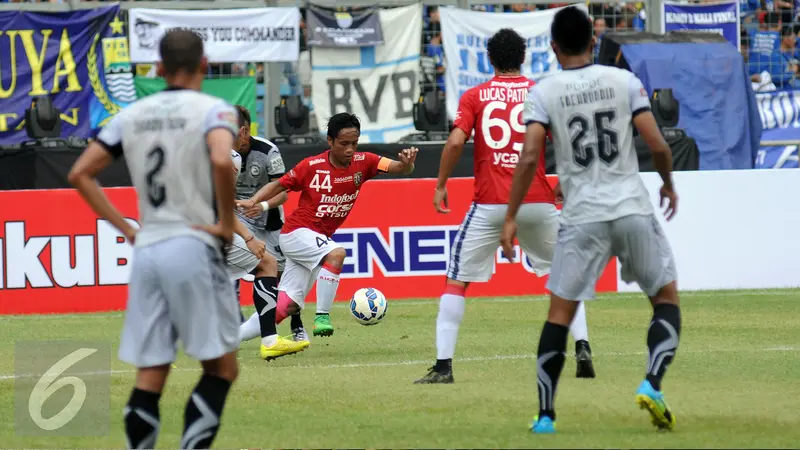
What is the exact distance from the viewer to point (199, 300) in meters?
5.86

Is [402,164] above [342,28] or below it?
below

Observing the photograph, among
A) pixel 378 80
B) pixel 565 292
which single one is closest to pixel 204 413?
pixel 565 292

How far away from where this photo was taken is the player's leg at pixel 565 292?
7.14 metres

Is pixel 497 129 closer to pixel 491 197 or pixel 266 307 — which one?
pixel 491 197

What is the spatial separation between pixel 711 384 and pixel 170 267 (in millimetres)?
4496

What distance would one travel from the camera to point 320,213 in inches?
474

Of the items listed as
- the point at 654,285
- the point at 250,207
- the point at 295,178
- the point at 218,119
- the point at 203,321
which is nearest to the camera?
the point at 218,119

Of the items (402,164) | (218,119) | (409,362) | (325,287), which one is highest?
(218,119)

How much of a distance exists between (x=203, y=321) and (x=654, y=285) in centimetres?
252

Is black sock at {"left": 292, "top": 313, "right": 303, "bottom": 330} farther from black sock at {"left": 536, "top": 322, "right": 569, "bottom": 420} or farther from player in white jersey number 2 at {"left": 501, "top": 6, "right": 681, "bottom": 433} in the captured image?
black sock at {"left": 536, "top": 322, "right": 569, "bottom": 420}

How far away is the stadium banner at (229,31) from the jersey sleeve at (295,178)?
29.9 ft

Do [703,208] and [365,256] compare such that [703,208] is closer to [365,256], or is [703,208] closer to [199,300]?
[365,256]

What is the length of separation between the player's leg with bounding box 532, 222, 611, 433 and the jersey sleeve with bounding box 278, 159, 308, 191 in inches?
192

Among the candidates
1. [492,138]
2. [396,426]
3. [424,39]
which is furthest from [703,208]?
[396,426]
